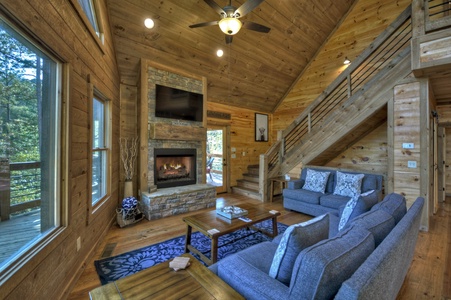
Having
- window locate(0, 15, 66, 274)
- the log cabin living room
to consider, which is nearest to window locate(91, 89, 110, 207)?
the log cabin living room

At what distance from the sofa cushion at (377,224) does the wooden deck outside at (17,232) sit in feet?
7.42

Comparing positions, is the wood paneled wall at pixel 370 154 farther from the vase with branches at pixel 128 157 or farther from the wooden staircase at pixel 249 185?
the vase with branches at pixel 128 157

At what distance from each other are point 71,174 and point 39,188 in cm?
36

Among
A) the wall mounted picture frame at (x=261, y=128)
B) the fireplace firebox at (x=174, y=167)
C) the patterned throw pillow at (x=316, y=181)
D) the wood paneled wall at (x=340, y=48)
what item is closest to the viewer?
the patterned throw pillow at (x=316, y=181)

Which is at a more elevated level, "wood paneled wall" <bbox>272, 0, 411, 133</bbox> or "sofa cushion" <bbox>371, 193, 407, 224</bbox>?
"wood paneled wall" <bbox>272, 0, 411, 133</bbox>

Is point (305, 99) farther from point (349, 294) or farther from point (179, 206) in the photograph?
point (349, 294)

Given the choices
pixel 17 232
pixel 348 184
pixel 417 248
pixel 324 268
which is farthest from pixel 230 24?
pixel 417 248

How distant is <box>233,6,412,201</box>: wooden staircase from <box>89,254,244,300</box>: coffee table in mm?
4038

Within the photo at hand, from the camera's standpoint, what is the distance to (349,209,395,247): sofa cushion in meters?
1.40

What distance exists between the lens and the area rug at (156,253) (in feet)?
7.46

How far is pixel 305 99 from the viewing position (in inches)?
254

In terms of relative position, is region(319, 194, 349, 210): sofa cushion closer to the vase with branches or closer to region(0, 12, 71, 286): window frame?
the vase with branches

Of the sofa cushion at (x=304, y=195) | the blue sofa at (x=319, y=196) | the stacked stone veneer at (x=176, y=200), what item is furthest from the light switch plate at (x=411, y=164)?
the stacked stone veneer at (x=176, y=200)

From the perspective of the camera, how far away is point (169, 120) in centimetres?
450
